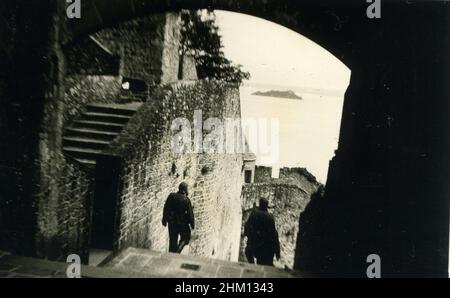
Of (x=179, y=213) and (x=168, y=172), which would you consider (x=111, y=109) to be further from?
(x=179, y=213)

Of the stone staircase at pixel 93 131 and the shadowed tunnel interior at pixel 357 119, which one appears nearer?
the shadowed tunnel interior at pixel 357 119

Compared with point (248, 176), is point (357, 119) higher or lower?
higher

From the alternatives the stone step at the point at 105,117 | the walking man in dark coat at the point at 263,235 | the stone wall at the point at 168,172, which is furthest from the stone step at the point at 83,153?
the walking man in dark coat at the point at 263,235

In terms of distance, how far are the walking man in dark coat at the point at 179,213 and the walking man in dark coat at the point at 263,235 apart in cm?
128

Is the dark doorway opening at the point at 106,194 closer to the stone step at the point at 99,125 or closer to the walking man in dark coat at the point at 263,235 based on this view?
the stone step at the point at 99,125

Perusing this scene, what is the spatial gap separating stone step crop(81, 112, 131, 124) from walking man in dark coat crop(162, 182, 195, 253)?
2.02 metres

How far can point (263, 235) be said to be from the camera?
6699 millimetres

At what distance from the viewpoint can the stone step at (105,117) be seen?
25.5ft

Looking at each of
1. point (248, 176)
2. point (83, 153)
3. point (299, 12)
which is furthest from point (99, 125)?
point (248, 176)

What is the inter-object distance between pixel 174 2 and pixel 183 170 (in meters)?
5.62

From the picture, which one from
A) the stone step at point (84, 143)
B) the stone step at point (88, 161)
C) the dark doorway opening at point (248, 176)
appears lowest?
the dark doorway opening at point (248, 176)

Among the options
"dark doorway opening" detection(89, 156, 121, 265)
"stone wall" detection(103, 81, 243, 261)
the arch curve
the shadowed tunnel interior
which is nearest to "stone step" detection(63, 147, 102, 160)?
"stone wall" detection(103, 81, 243, 261)

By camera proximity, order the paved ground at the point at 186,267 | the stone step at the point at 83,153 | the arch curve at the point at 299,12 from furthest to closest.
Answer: the stone step at the point at 83,153 < the paved ground at the point at 186,267 < the arch curve at the point at 299,12

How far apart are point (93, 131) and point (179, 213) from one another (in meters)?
2.46
